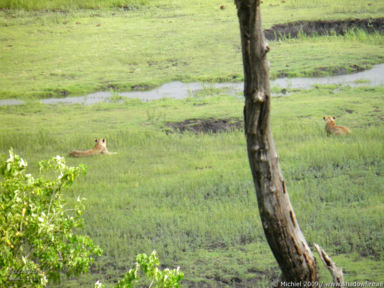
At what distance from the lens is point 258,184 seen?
2.00 metres

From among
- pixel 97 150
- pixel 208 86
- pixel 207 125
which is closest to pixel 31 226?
pixel 97 150

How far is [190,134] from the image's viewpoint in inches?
178

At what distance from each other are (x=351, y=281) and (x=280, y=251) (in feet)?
2.86

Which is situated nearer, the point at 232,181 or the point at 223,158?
the point at 232,181

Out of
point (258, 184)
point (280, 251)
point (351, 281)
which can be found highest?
point (258, 184)

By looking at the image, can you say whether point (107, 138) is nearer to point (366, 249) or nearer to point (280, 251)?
point (366, 249)

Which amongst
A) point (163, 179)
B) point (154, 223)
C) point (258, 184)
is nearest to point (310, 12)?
point (163, 179)

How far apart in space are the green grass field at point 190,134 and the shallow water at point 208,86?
87mm

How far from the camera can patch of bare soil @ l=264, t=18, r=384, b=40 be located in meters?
5.91

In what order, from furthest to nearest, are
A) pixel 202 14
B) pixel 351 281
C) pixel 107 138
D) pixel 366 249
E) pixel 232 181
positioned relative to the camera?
pixel 202 14 → pixel 107 138 → pixel 232 181 → pixel 366 249 → pixel 351 281

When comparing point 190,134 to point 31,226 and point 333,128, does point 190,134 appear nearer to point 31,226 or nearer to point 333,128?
point 333,128

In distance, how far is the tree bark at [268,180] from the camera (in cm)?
194

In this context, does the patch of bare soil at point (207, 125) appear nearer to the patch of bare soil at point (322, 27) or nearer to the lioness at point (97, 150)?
the lioness at point (97, 150)

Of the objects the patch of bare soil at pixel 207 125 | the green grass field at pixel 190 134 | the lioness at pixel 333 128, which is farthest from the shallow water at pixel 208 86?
the lioness at pixel 333 128
